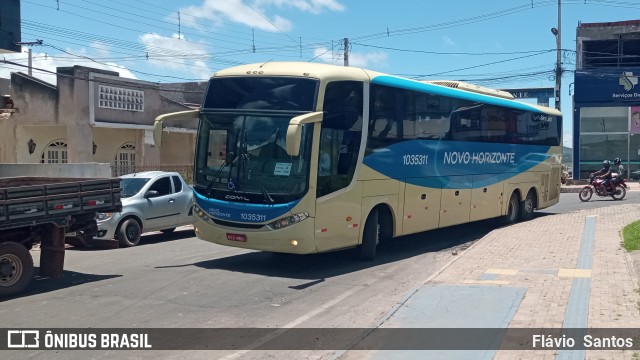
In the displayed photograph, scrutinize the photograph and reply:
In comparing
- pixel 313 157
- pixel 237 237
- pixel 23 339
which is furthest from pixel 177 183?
pixel 23 339

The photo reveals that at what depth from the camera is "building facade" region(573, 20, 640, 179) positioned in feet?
141

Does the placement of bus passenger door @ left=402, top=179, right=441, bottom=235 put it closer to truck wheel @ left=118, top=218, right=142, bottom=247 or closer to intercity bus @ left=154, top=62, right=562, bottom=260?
intercity bus @ left=154, top=62, right=562, bottom=260

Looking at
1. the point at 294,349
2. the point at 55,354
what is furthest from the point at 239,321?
the point at 55,354

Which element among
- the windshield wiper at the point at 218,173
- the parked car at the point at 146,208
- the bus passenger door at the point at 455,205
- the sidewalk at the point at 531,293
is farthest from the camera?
the bus passenger door at the point at 455,205

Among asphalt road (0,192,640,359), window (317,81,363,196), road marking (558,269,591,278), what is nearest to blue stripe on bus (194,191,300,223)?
window (317,81,363,196)

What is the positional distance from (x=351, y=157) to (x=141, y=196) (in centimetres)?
621

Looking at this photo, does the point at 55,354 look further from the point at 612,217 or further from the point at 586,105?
the point at 586,105

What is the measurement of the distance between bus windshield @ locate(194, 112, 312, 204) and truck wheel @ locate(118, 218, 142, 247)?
13.5 feet

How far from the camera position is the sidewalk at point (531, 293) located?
7.58m

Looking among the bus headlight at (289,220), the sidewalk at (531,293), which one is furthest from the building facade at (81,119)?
the sidewalk at (531,293)

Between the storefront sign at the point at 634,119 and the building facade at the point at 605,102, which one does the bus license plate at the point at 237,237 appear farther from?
the storefront sign at the point at 634,119

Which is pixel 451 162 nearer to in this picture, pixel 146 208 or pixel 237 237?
pixel 237 237

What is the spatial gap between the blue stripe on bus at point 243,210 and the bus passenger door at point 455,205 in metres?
5.48

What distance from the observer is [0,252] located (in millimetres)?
9289
